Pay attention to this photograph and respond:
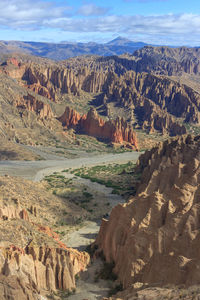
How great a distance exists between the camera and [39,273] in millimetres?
28750

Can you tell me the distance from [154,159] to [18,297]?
49.7 m

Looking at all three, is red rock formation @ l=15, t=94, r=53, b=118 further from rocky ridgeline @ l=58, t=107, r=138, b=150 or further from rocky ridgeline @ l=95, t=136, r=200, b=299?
rocky ridgeline @ l=95, t=136, r=200, b=299

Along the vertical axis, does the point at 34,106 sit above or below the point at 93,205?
above

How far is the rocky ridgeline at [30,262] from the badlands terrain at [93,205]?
86 mm

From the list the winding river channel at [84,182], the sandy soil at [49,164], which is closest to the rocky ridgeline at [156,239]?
the winding river channel at [84,182]

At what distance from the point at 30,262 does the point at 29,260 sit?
7.3 inches

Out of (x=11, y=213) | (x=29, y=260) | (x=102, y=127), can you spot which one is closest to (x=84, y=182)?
(x=11, y=213)

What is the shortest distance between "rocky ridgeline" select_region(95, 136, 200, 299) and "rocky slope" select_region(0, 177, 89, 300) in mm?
3746

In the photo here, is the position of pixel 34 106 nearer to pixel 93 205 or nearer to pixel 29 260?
pixel 93 205

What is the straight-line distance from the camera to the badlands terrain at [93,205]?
1072 inches

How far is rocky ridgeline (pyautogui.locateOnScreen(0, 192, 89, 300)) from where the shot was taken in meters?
22.9

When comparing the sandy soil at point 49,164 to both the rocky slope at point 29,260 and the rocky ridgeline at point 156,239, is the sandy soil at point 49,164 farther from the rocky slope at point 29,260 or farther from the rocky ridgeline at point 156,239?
the rocky ridgeline at point 156,239

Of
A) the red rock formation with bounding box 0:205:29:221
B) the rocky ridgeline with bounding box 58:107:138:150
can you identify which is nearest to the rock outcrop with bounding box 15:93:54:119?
the rocky ridgeline with bounding box 58:107:138:150

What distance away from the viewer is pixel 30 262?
2816 cm
